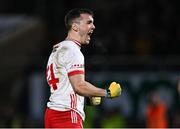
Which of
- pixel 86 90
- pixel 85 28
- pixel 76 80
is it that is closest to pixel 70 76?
pixel 76 80

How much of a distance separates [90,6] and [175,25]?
2.75 m

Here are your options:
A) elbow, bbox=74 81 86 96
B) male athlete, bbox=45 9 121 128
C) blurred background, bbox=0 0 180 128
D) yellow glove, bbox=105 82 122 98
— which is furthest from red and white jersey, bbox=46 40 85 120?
blurred background, bbox=0 0 180 128

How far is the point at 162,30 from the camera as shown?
18.0 meters

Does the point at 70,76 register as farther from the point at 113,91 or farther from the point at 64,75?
A: the point at 113,91

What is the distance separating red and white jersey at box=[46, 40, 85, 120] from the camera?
20.9ft

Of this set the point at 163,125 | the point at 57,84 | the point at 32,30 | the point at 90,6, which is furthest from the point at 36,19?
the point at 57,84

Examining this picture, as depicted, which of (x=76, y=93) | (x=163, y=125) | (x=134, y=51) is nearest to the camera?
(x=76, y=93)

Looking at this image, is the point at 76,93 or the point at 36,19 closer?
the point at 76,93

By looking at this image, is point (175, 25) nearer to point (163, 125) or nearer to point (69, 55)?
point (163, 125)

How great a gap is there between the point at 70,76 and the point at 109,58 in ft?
32.2

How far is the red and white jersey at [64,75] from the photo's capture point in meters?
6.38

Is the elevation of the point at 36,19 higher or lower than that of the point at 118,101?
higher

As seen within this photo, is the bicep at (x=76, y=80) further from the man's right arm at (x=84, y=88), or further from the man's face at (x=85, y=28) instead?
the man's face at (x=85, y=28)

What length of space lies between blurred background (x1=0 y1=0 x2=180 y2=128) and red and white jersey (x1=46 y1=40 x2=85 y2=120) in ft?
22.2
